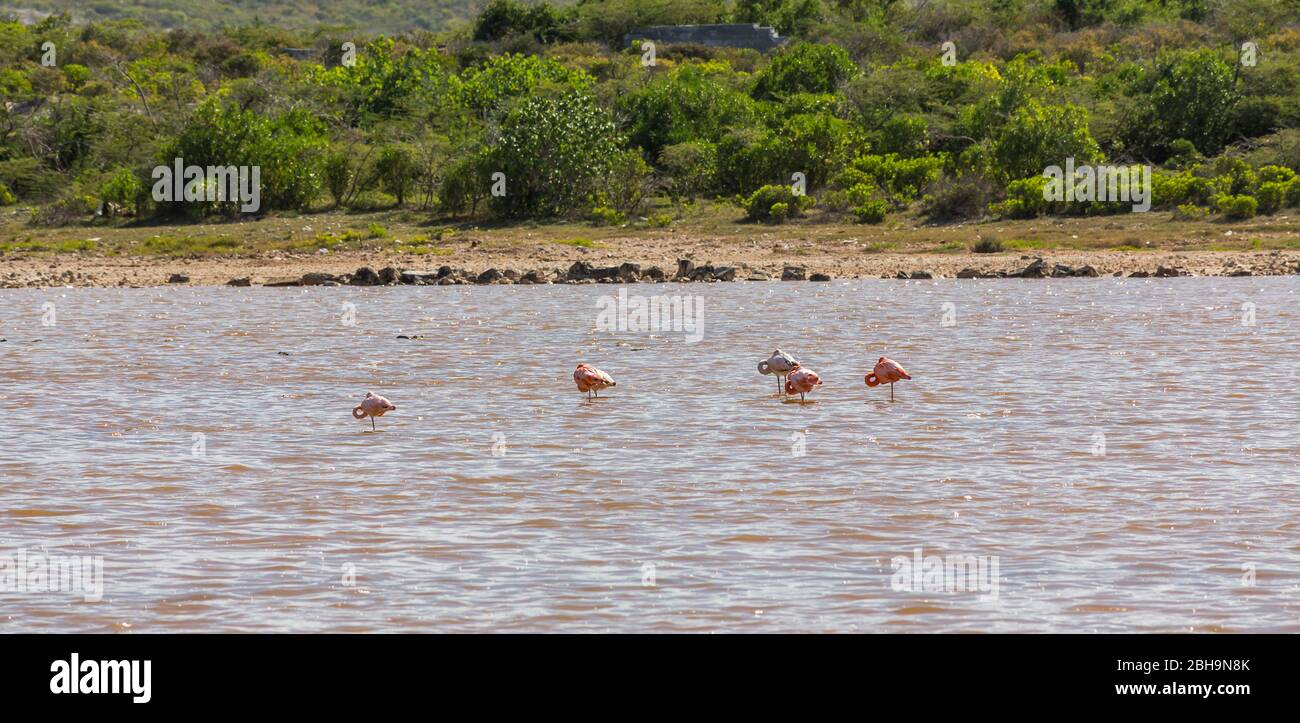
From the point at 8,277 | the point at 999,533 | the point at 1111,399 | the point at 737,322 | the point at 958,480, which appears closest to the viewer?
the point at 999,533

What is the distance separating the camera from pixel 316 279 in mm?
25875

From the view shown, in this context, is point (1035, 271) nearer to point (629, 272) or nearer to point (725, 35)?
point (629, 272)

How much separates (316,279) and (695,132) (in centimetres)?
1283

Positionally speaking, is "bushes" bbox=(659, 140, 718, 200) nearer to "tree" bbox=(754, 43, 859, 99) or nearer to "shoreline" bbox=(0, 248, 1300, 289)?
"shoreline" bbox=(0, 248, 1300, 289)

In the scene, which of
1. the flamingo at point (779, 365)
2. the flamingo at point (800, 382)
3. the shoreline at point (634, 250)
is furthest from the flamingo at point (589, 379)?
the shoreline at point (634, 250)

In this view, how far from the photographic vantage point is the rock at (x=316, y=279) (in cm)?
2580

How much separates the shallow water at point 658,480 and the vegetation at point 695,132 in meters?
11.7

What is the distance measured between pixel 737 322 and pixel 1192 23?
36064 mm

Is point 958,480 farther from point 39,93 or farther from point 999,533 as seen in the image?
point 39,93

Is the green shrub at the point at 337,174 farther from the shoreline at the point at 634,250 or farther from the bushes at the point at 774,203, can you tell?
the bushes at the point at 774,203

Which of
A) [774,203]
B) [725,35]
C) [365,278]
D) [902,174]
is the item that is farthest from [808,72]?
[365,278]

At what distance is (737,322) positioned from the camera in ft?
67.7
